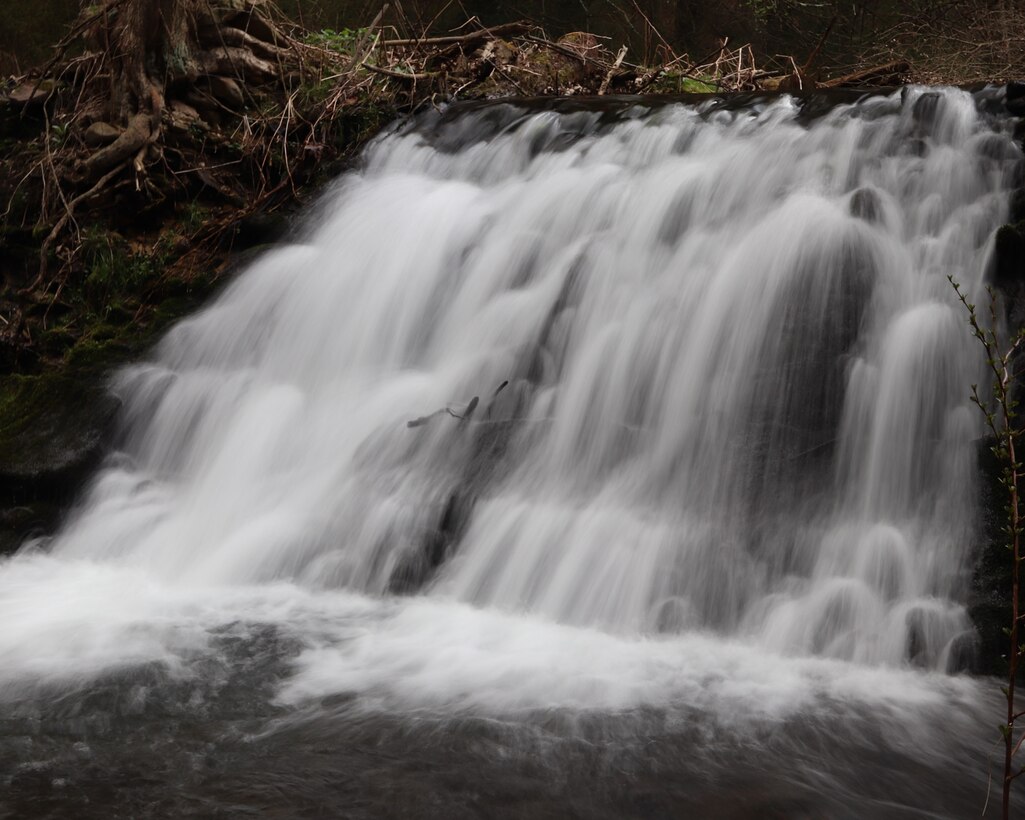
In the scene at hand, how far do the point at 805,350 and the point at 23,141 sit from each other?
5385mm

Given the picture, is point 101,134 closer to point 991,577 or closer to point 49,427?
point 49,427

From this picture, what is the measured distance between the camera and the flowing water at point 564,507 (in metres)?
2.61

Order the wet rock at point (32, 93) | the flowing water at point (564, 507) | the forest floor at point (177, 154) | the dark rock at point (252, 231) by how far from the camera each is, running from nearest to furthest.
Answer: the flowing water at point (564, 507)
the forest floor at point (177, 154)
the dark rock at point (252, 231)
the wet rock at point (32, 93)

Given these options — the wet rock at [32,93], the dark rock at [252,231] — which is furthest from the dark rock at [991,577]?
the wet rock at [32,93]

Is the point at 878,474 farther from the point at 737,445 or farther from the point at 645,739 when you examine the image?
the point at 645,739

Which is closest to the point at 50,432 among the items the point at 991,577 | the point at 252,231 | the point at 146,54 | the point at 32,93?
the point at 252,231

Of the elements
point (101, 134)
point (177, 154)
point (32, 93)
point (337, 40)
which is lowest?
point (177, 154)

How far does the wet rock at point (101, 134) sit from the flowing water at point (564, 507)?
151cm

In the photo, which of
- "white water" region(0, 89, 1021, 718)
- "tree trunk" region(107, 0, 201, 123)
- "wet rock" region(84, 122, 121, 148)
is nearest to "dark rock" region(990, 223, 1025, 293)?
"white water" region(0, 89, 1021, 718)

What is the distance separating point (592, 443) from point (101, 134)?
4.04 m

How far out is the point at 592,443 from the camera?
14.1ft

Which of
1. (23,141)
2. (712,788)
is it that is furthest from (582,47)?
(712,788)

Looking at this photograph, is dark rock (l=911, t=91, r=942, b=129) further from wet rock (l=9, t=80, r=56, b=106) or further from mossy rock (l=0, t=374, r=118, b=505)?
wet rock (l=9, t=80, r=56, b=106)

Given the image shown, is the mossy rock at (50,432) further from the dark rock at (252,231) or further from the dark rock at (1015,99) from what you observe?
the dark rock at (1015,99)
